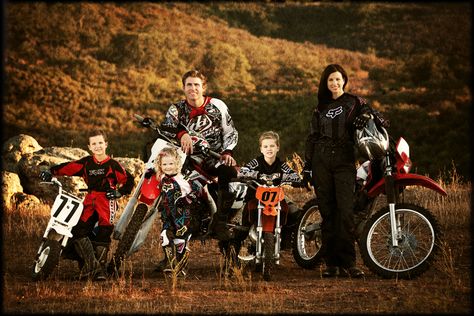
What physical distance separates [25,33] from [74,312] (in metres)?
37.2

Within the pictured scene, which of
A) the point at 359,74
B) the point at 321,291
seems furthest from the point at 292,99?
the point at 321,291

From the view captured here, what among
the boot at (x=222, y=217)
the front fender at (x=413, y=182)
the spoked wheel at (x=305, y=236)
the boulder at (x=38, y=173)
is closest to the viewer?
the front fender at (x=413, y=182)

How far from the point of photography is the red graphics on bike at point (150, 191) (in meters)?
7.08

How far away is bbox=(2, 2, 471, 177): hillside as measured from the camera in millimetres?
29438

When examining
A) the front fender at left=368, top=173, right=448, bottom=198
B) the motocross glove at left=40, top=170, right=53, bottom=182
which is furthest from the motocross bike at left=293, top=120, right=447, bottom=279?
the motocross glove at left=40, top=170, right=53, bottom=182

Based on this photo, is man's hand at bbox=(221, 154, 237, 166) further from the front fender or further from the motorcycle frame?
the front fender

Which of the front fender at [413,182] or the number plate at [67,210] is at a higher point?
the front fender at [413,182]

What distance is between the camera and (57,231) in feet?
22.2

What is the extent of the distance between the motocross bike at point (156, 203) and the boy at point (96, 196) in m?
0.17

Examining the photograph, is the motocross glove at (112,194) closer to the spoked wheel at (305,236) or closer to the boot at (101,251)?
the boot at (101,251)

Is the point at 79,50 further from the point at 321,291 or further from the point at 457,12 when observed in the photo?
the point at 321,291

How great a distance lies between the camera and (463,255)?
318 inches

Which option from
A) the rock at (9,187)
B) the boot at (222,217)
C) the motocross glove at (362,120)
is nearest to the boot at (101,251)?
the boot at (222,217)

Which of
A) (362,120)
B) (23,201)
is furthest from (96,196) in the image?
(23,201)
